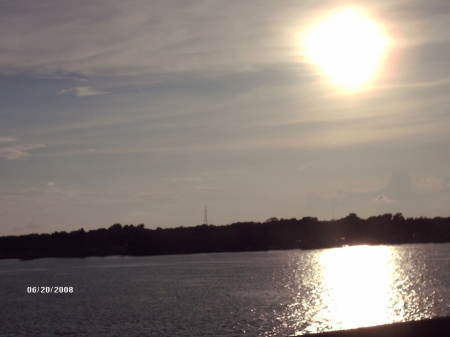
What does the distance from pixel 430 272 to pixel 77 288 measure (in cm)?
8084

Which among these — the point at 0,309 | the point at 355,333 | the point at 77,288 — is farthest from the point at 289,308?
the point at 355,333

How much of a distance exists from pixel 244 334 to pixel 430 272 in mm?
110607

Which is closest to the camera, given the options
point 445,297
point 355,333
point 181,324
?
point 355,333

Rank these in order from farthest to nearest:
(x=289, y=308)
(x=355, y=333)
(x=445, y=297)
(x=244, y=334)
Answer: (x=445, y=297) → (x=289, y=308) → (x=244, y=334) → (x=355, y=333)

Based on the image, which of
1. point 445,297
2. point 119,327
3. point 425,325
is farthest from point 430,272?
point 425,325

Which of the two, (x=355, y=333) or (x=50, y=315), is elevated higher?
(x=355, y=333)

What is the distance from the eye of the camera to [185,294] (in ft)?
371

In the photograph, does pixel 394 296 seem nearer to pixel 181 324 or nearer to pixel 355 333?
pixel 181 324

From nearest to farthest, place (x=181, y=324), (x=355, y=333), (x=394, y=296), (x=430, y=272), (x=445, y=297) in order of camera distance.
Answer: (x=355, y=333), (x=181, y=324), (x=445, y=297), (x=394, y=296), (x=430, y=272)

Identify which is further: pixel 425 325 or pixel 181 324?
pixel 181 324

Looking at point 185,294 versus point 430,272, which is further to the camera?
point 430,272

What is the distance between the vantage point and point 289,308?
3423 inches

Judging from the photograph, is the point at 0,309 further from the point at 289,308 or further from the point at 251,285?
the point at 251,285

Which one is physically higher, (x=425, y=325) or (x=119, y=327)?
(x=425, y=325)
